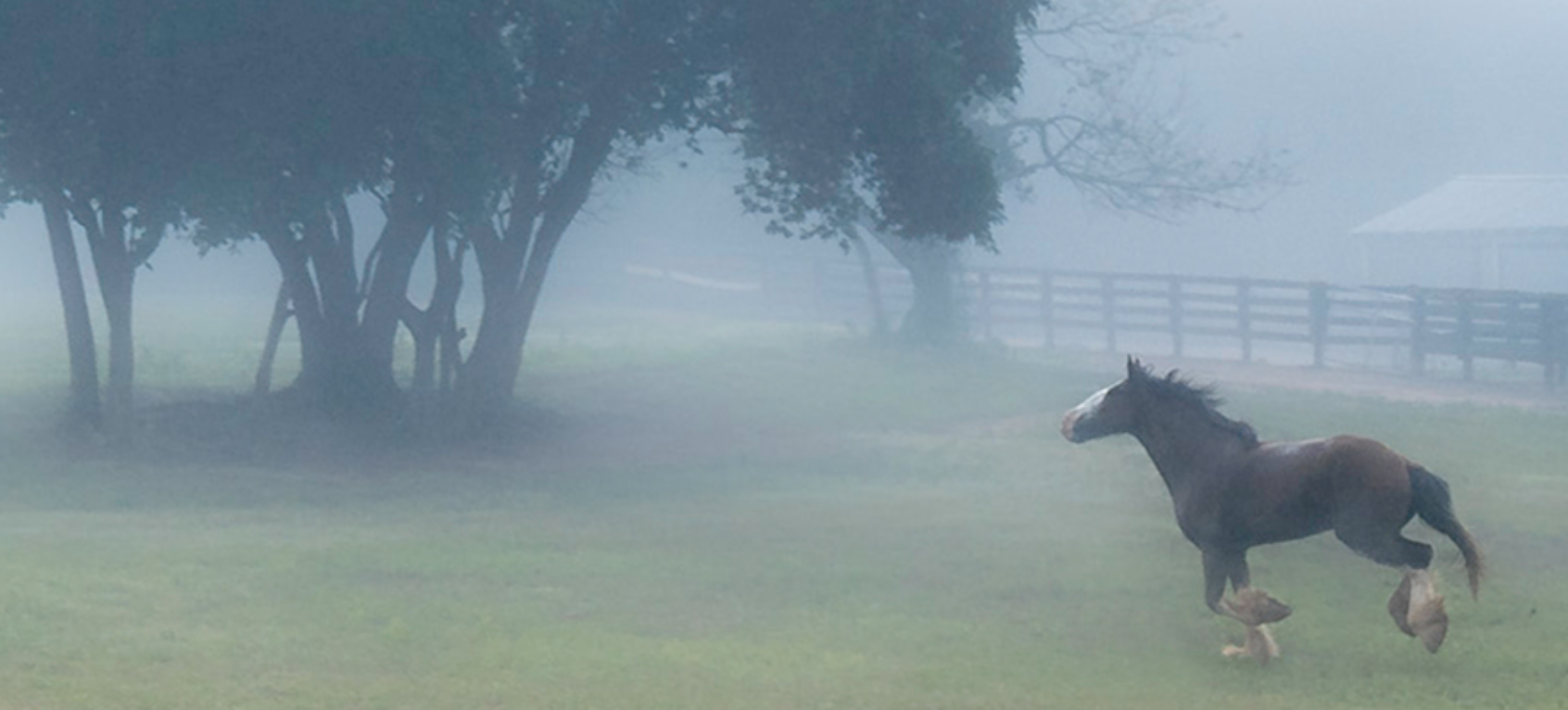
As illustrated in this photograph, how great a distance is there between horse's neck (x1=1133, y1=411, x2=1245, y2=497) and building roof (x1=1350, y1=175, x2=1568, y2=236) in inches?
1591

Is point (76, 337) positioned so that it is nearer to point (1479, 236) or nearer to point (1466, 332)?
point (1466, 332)

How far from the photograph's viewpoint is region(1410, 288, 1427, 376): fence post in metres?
38.6

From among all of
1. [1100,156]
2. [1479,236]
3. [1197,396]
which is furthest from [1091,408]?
[1479,236]

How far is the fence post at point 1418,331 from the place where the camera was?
3856 centimetres

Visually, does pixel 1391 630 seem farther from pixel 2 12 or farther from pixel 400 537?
pixel 2 12

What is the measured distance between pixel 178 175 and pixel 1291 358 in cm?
3178

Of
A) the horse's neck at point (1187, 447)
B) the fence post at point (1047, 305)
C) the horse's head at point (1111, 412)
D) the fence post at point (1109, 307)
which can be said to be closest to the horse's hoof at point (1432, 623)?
the horse's neck at point (1187, 447)

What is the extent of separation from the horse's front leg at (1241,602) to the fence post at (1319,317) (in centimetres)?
2989

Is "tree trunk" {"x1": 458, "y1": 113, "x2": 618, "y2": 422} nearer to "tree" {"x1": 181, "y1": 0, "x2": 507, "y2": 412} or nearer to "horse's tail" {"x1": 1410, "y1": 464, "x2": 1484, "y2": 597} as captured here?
"tree" {"x1": 181, "y1": 0, "x2": 507, "y2": 412}

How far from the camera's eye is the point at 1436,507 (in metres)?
10.4

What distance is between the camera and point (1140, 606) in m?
13.0

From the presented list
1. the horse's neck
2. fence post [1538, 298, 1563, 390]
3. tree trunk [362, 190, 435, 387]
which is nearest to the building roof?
fence post [1538, 298, 1563, 390]

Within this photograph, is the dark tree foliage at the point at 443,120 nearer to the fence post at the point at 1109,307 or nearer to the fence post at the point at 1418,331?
A: the fence post at the point at 1418,331

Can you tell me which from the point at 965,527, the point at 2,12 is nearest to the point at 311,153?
the point at 2,12
